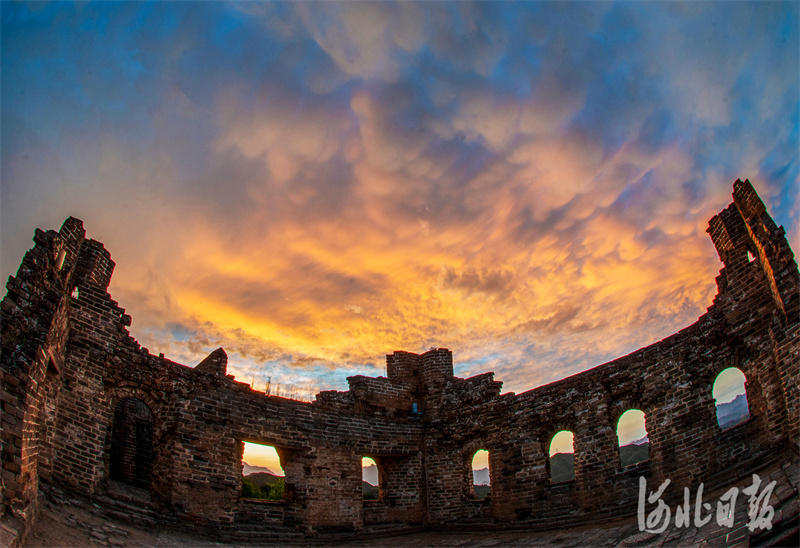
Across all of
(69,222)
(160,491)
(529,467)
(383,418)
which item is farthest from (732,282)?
(69,222)

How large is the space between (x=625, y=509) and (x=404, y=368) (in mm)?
8692

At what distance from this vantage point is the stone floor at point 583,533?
6141 mm

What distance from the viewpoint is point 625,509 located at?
11.1 metres

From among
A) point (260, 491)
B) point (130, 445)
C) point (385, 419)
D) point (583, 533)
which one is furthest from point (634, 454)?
point (130, 445)

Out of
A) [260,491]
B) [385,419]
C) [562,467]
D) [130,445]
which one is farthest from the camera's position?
[562,467]

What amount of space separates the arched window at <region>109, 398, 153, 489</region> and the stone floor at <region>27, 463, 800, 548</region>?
20.6 feet

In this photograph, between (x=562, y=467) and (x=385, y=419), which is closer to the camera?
(x=385, y=419)

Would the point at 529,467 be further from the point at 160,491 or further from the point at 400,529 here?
the point at 160,491

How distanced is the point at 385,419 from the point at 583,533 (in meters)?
7.01

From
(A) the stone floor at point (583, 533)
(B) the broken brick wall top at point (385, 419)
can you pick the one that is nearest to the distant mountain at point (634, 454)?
(B) the broken brick wall top at point (385, 419)

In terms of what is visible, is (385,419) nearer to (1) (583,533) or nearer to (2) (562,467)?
(1) (583,533)

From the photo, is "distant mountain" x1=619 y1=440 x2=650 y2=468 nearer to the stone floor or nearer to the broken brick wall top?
the broken brick wall top

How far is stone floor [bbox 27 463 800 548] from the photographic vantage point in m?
A: 6.14

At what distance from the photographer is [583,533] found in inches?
422
